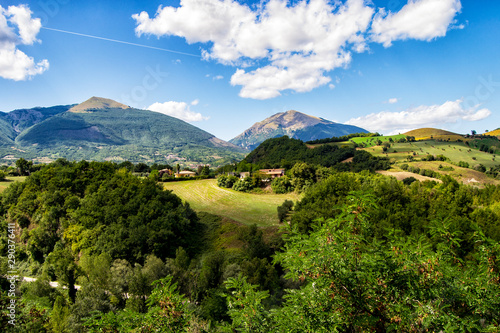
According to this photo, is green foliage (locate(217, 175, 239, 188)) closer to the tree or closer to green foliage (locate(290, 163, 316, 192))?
green foliage (locate(290, 163, 316, 192))

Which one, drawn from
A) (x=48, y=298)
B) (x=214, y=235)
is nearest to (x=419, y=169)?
(x=214, y=235)

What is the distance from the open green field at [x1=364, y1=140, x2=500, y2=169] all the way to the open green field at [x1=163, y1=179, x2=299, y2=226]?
6606cm

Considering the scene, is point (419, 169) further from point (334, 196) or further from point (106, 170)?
point (106, 170)

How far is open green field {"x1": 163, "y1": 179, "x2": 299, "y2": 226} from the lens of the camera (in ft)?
149

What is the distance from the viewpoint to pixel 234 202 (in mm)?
55781

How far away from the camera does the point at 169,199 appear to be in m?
44.8

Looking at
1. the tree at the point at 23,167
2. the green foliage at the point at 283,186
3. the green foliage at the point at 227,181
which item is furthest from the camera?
the tree at the point at 23,167

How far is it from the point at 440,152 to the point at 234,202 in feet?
306

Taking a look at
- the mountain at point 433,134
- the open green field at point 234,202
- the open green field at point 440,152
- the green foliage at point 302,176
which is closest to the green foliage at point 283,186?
the green foliage at point 302,176

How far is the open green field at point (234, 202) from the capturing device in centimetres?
4528

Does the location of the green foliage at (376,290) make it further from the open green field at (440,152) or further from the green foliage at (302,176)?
the open green field at (440,152)

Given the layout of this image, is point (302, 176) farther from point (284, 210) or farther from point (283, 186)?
point (284, 210)

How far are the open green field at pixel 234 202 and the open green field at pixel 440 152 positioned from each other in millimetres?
66061

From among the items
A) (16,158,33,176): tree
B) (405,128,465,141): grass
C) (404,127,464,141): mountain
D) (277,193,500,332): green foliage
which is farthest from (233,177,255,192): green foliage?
(405,128,465,141): grass
